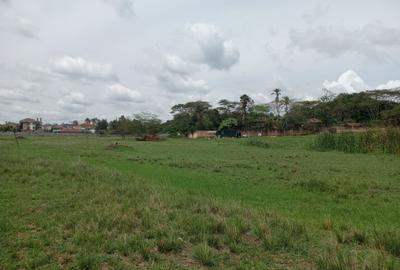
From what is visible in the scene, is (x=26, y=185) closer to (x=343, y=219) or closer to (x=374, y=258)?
(x=343, y=219)

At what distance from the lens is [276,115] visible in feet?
326

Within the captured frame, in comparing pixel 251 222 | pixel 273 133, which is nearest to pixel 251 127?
pixel 273 133

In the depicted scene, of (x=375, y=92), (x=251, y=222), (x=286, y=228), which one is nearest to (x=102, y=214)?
(x=251, y=222)

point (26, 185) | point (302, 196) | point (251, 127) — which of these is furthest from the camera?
point (251, 127)

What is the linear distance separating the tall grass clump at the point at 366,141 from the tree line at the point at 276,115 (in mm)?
29545

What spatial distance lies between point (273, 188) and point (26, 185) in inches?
333

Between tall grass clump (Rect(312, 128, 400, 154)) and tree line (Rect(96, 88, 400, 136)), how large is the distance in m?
29.5

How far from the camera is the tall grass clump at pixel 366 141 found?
32.6 metres

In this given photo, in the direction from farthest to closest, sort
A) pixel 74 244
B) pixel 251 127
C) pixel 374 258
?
pixel 251 127 < pixel 74 244 < pixel 374 258

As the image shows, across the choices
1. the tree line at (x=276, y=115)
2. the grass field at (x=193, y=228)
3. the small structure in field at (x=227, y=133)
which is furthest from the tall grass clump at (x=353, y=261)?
the small structure in field at (x=227, y=133)

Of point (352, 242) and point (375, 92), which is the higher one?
point (375, 92)

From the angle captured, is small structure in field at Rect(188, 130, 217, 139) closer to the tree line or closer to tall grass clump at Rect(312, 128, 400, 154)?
the tree line

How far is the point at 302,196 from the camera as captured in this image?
11344mm

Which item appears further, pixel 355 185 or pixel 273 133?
pixel 273 133
